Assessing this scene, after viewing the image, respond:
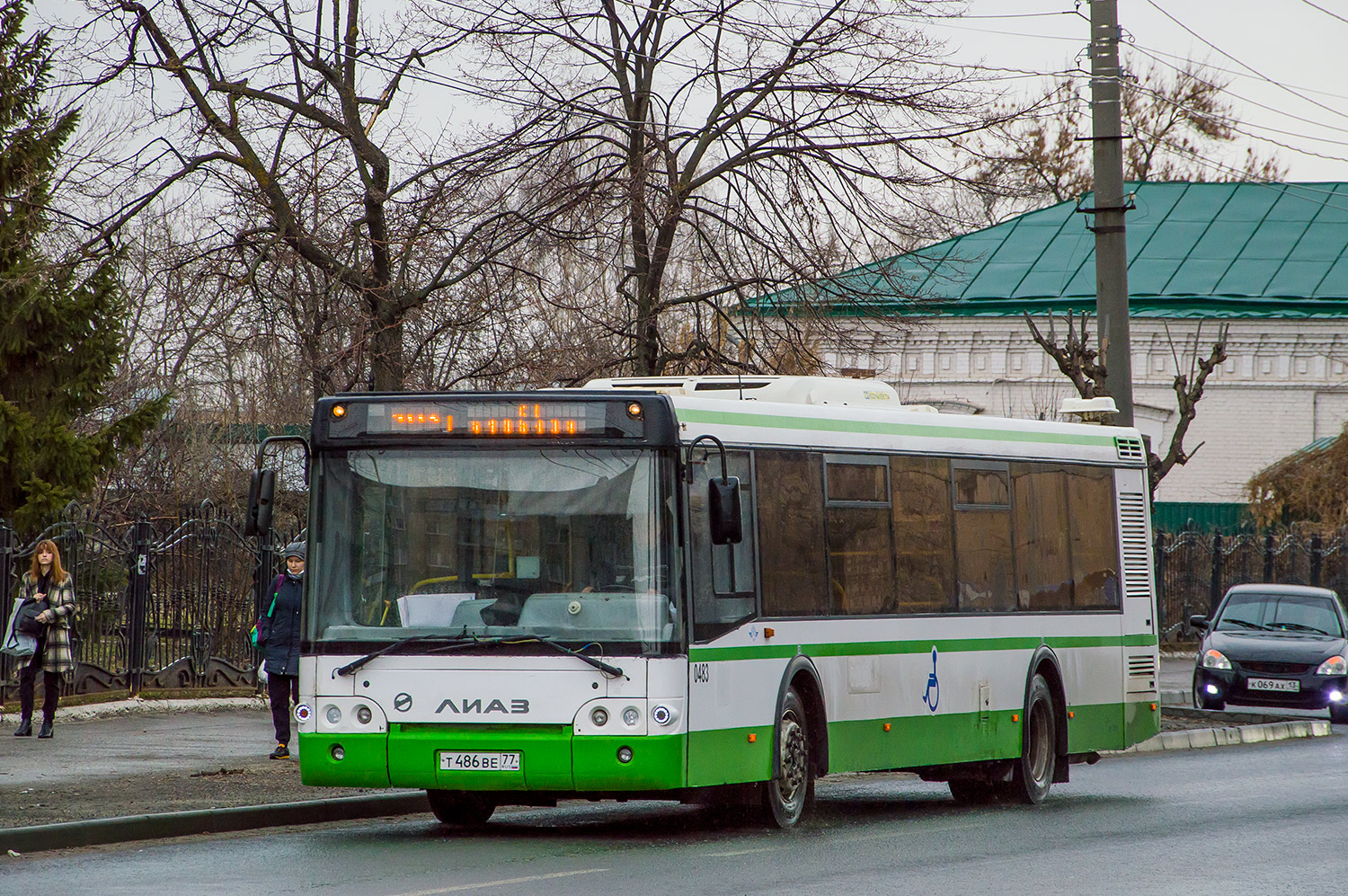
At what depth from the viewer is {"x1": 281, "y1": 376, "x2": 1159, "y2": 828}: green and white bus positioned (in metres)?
10.8

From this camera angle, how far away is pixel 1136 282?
42562 millimetres

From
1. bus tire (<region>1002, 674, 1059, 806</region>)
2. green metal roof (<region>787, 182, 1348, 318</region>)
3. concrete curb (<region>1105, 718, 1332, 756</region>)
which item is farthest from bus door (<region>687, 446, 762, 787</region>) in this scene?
green metal roof (<region>787, 182, 1348, 318</region>)

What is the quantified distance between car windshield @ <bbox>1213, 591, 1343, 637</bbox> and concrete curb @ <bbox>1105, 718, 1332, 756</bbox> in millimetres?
1792

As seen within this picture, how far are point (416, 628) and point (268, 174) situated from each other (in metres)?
9.70

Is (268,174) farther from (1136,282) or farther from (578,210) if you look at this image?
(1136,282)

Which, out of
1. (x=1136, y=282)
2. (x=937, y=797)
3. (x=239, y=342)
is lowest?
(x=937, y=797)

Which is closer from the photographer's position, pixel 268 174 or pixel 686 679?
pixel 686 679

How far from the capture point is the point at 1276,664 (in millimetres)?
24031

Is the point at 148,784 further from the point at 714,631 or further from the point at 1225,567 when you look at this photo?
the point at 1225,567

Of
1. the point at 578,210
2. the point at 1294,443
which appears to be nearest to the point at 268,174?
the point at 578,210

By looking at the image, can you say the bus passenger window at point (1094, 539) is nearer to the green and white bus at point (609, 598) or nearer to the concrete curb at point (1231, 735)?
the green and white bus at point (609, 598)

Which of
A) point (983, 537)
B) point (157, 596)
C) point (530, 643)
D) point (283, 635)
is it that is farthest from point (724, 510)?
point (157, 596)

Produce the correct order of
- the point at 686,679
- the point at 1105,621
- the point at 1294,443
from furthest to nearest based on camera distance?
the point at 1294,443
the point at 1105,621
the point at 686,679

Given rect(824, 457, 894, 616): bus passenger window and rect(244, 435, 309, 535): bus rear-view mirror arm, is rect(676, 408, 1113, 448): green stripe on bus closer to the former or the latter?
rect(824, 457, 894, 616): bus passenger window
